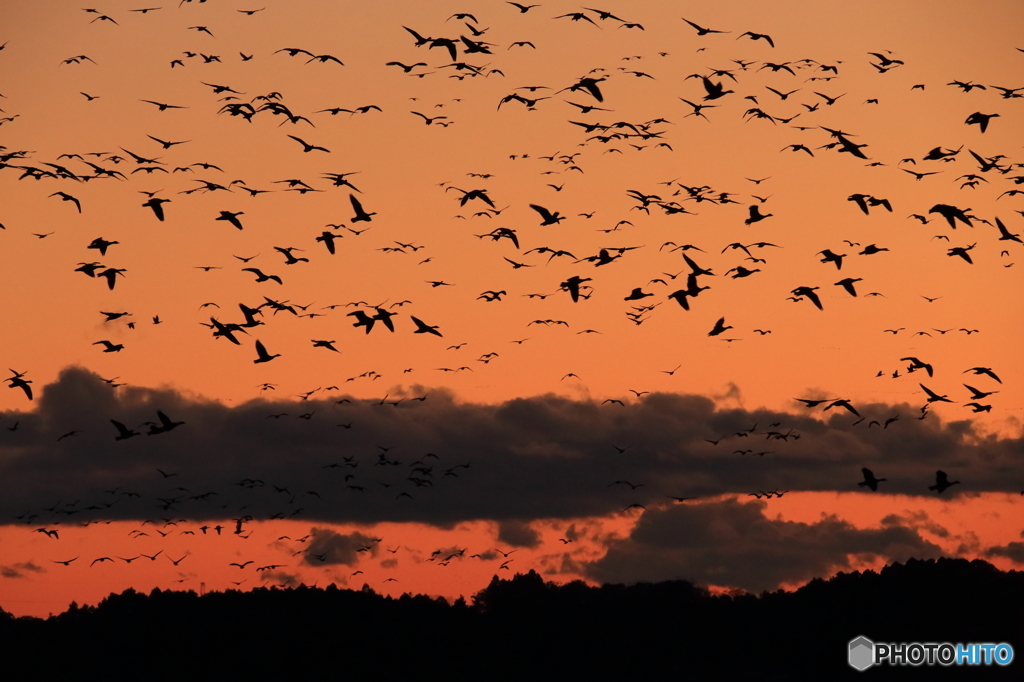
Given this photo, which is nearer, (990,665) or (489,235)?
(489,235)

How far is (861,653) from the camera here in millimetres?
193000

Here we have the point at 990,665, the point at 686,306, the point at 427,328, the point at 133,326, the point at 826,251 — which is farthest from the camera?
the point at 990,665

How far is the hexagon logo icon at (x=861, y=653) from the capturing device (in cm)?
19250

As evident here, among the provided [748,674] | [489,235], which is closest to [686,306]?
[489,235]

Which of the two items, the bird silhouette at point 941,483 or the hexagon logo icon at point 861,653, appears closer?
the bird silhouette at point 941,483

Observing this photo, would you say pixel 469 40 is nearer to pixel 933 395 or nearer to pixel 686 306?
pixel 686 306

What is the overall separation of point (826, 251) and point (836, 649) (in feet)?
475

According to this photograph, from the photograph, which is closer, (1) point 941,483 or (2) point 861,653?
(1) point 941,483

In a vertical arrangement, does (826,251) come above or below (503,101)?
below

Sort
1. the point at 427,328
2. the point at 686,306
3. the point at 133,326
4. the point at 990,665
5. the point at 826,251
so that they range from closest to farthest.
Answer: the point at 686,306, the point at 427,328, the point at 826,251, the point at 133,326, the point at 990,665

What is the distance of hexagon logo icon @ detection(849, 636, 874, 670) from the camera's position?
7579 inches

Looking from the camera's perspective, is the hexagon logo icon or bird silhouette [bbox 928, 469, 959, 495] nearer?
bird silhouette [bbox 928, 469, 959, 495]

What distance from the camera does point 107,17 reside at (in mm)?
71125

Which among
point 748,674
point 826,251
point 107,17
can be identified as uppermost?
point 107,17
